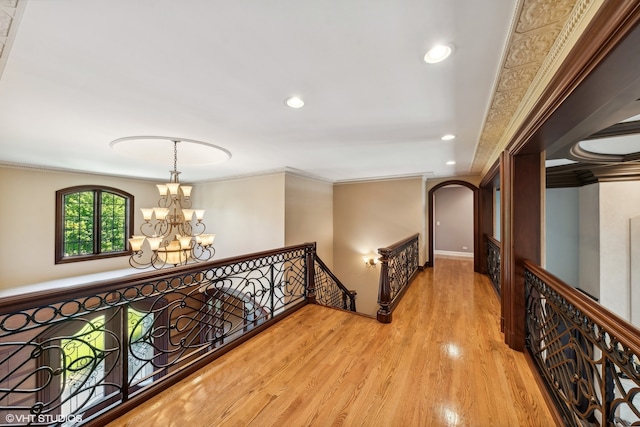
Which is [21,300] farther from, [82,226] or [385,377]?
[82,226]

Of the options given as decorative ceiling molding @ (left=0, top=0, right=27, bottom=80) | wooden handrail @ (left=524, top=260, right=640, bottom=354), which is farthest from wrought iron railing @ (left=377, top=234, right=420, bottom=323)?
decorative ceiling molding @ (left=0, top=0, right=27, bottom=80)

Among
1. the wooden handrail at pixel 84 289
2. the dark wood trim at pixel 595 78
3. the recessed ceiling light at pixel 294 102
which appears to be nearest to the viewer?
the dark wood trim at pixel 595 78

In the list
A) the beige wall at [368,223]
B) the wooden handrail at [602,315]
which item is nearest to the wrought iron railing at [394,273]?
the beige wall at [368,223]

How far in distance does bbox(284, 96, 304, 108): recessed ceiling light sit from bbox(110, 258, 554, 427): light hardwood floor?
2.33 metres

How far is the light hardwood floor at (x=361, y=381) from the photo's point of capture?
1583 millimetres

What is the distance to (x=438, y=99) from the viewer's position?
6.66 feet

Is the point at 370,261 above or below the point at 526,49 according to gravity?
below

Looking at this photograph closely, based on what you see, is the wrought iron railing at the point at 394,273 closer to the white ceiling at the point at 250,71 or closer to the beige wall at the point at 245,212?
the white ceiling at the point at 250,71

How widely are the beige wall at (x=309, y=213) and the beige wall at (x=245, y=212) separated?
0.20m

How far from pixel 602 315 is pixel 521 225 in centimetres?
127

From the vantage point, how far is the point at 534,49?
143cm

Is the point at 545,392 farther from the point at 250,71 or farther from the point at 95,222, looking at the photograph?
the point at 95,222

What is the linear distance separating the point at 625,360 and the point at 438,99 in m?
1.93

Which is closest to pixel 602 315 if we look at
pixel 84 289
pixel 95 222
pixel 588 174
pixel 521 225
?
pixel 521 225
